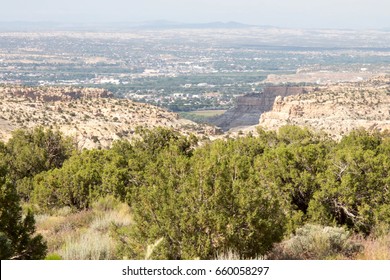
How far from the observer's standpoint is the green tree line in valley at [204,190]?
279 inches

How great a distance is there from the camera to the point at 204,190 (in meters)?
7.41

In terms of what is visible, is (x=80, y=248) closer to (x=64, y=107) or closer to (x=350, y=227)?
(x=350, y=227)

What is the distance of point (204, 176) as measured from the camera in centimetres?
757

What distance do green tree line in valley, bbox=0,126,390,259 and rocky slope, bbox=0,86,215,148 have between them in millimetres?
18827

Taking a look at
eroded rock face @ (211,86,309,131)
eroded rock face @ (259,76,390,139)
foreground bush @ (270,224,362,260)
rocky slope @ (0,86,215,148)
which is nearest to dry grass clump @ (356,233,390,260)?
foreground bush @ (270,224,362,260)

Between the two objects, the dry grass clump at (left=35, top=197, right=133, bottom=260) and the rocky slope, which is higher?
the dry grass clump at (left=35, top=197, right=133, bottom=260)

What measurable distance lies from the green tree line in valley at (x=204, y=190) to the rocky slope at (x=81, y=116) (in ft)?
61.8

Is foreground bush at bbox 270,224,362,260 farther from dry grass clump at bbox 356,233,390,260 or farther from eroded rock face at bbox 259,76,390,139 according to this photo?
eroded rock face at bbox 259,76,390,139

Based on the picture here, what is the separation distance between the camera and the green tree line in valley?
23.2 ft

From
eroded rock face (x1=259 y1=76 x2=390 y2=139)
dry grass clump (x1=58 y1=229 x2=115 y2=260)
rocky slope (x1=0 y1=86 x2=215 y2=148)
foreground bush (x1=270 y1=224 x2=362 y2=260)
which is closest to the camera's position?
dry grass clump (x1=58 y1=229 x2=115 y2=260)

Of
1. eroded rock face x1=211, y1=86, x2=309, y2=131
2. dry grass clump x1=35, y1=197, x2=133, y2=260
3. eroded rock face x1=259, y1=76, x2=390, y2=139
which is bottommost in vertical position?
eroded rock face x1=211, y1=86, x2=309, y2=131

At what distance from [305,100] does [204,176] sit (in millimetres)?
68126

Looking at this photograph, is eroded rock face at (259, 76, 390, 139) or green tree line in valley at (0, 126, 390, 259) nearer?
green tree line in valley at (0, 126, 390, 259)

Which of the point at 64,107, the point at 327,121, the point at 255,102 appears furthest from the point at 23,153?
the point at 255,102
